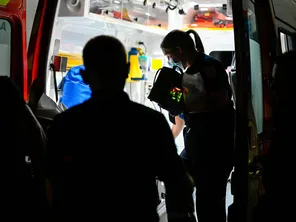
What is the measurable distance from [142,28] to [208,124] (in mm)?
2899

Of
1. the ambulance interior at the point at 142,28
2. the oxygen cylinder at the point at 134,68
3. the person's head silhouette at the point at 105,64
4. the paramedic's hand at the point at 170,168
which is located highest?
the ambulance interior at the point at 142,28

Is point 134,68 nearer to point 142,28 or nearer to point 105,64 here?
point 142,28

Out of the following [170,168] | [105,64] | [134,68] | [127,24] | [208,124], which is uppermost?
[127,24]

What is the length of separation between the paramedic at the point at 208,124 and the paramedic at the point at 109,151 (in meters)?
1.29

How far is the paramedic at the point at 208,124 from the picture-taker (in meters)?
→ 2.79

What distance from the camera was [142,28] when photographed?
213 inches

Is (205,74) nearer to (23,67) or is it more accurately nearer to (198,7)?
(23,67)

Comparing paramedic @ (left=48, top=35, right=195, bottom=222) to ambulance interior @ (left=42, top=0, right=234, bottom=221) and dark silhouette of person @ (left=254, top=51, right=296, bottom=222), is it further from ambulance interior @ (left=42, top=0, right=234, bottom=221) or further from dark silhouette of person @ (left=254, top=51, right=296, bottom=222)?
A: ambulance interior @ (left=42, top=0, right=234, bottom=221)

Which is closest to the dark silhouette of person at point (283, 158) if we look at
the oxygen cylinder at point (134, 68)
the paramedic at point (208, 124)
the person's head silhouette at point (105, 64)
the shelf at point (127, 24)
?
the person's head silhouette at point (105, 64)

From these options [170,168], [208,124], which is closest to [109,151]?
[170,168]

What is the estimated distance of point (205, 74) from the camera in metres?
2.77

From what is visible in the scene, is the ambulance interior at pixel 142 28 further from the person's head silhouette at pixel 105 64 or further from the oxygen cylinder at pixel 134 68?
the person's head silhouette at pixel 105 64

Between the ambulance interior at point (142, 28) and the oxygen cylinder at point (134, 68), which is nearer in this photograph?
the ambulance interior at point (142, 28)

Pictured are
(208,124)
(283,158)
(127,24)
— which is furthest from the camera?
(127,24)
